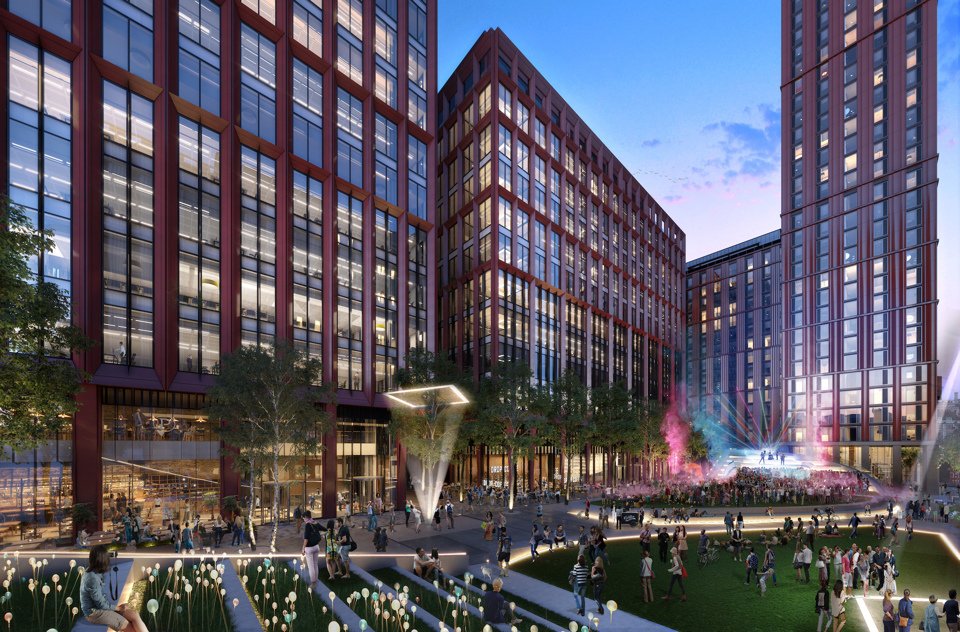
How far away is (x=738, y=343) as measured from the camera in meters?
135

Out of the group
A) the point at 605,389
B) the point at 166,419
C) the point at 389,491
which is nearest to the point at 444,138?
the point at 605,389

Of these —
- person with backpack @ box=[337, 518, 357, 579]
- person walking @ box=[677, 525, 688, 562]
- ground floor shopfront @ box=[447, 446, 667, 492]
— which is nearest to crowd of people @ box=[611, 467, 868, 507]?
ground floor shopfront @ box=[447, 446, 667, 492]

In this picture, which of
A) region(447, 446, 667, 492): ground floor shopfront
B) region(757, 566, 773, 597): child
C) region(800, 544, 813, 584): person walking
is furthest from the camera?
region(447, 446, 667, 492): ground floor shopfront

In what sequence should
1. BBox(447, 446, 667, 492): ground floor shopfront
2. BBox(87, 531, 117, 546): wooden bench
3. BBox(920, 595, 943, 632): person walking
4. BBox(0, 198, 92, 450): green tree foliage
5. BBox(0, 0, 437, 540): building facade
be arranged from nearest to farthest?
BBox(0, 198, 92, 450): green tree foliage → BBox(920, 595, 943, 632): person walking → BBox(87, 531, 117, 546): wooden bench → BBox(0, 0, 437, 540): building facade → BBox(447, 446, 667, 492): ground floor shopfront

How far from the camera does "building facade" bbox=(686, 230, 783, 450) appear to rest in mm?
126062

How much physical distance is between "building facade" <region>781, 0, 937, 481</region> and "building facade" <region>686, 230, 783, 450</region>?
81.2ft

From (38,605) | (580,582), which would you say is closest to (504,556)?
(580,582)

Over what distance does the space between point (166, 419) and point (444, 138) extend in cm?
4838

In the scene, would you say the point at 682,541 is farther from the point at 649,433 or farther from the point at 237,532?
the point at 649,433

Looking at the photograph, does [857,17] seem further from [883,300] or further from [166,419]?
[166,419]

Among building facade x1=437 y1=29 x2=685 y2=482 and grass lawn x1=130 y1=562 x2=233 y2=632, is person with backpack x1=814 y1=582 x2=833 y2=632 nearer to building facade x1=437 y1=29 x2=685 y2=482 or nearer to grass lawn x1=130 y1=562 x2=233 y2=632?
grass lawn x1=130 y1=562 x2=233 y2=632

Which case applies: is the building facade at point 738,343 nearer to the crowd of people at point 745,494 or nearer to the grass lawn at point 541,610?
the crowd of people at point 745,494

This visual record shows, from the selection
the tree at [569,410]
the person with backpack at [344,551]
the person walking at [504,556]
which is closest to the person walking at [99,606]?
the person with backpack at [344,551]

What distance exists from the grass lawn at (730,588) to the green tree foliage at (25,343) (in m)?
17.2
